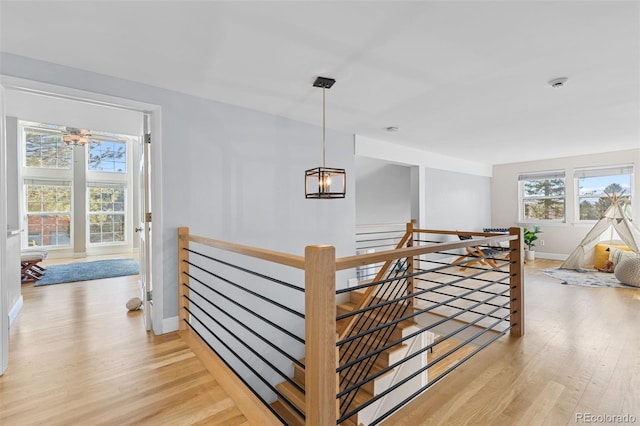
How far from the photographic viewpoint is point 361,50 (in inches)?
82.3

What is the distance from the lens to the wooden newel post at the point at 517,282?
8.55 feet

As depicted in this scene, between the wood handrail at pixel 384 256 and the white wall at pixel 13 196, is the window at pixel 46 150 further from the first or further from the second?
the wood handrail at pixel 384 256

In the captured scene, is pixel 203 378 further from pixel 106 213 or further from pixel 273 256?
pixel 106 213

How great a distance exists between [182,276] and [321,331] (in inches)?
78.0

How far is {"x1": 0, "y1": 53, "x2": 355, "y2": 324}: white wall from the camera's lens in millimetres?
2642

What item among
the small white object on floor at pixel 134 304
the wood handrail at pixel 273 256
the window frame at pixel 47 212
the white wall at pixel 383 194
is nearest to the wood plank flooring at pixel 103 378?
the small white object on floor at pixel 134 304

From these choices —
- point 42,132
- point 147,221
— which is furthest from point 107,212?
point 147,221

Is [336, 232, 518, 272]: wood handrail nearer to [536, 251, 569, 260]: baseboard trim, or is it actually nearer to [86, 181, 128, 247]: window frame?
[536, 251, 569, 260]: baseboard trim

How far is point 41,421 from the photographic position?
1.58 metres

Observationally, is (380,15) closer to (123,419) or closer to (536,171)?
(123,419)

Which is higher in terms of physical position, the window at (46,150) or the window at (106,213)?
the window at (46,150)

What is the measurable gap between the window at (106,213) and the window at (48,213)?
44 centimetres

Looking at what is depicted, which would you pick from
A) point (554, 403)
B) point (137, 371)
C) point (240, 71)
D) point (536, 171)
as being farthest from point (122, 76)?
point (536, 171)

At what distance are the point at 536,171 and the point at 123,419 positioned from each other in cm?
804
